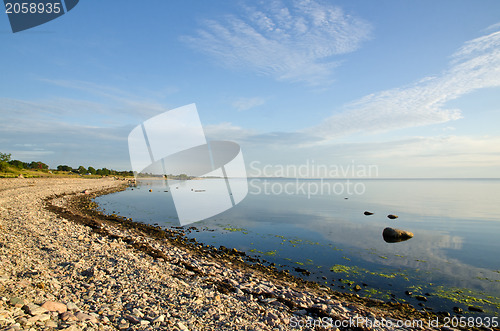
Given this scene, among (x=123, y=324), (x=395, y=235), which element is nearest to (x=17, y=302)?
(x=123, y=324)

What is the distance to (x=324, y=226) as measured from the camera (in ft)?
98.5

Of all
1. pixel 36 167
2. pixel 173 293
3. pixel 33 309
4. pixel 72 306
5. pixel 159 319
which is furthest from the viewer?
pixel 36 167

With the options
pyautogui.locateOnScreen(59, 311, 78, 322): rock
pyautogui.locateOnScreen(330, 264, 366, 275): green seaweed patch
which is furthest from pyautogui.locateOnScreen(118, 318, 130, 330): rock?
pyautogui.locateOnScreen(330, 264, 366, 275): green seaweed patch

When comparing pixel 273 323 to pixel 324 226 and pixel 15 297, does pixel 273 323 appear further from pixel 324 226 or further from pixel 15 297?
pixel 324 226

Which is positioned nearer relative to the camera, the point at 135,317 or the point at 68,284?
the point at 135,317

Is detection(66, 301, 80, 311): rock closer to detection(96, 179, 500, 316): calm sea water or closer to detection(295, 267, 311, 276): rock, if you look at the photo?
detection(96, 179, 500, 316): calm sea water

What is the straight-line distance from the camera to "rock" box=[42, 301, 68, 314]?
6.76 metres

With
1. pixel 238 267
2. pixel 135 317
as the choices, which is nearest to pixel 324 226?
pixel 238 267

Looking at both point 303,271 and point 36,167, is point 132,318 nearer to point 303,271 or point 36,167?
point 303,271

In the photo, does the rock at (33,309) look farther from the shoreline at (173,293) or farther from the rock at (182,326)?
the rock at (182,326)

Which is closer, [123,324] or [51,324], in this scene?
[51,324]

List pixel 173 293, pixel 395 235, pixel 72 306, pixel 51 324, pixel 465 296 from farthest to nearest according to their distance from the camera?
pixel 395 235, pixel 465 296, pixel 173 293, pixel 72 306, pixel 51 324

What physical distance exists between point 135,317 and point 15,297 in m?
3.36

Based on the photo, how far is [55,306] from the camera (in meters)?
6.89
